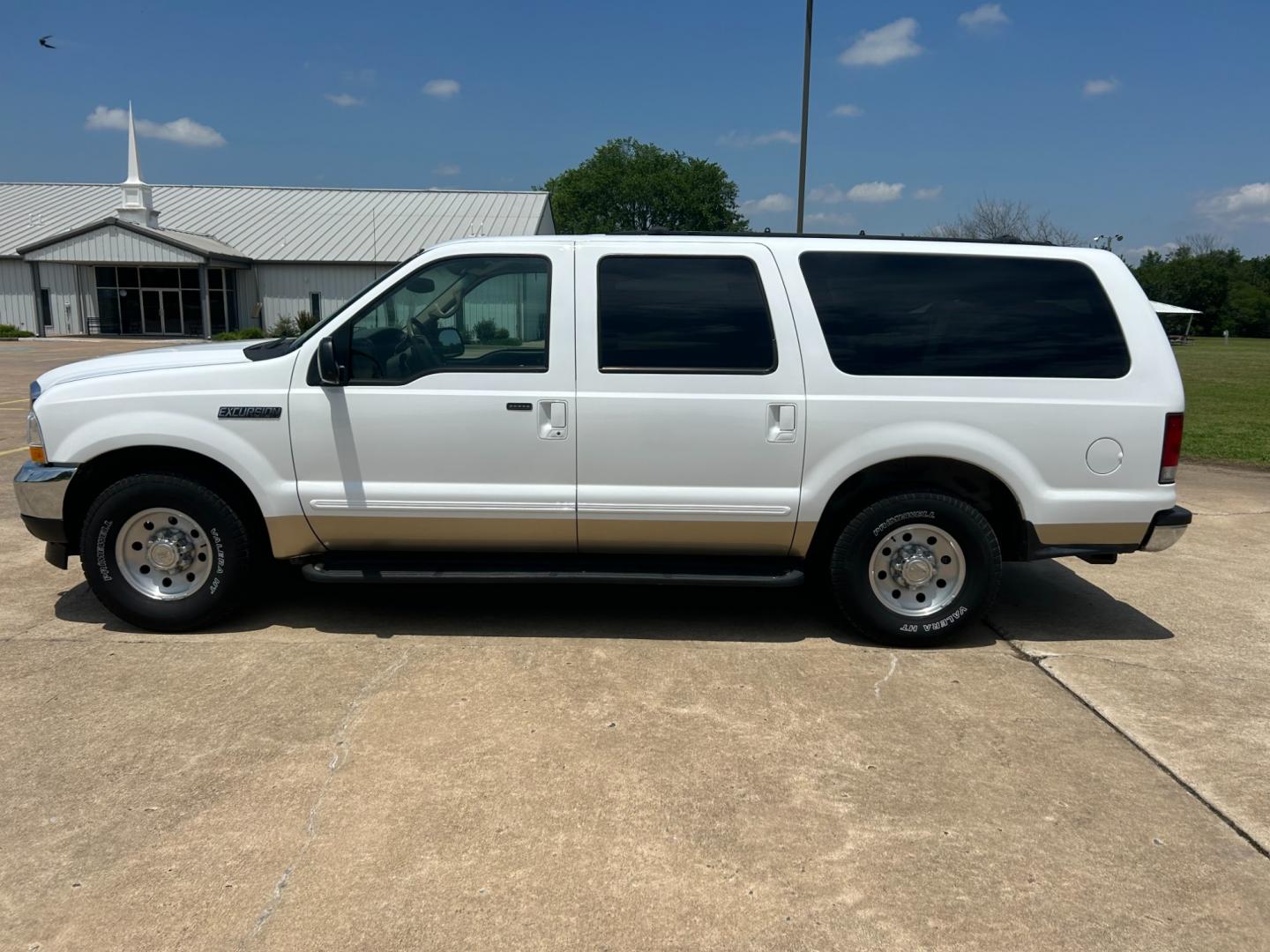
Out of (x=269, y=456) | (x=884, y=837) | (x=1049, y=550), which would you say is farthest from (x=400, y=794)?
(x=1049, y=550)

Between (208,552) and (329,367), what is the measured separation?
1.18 metres

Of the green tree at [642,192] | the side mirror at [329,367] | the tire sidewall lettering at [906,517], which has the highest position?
the green tree at [642,192]

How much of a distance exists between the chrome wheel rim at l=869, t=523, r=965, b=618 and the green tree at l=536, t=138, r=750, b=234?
82.0m

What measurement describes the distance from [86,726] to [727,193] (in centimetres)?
9130

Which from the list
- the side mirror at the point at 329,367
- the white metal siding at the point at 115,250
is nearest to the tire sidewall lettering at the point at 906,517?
the side mirror at the point at 329,367

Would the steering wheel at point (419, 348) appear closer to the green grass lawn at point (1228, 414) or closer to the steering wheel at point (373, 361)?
the steering wheel at point (373, 361)

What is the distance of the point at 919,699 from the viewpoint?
4.33m

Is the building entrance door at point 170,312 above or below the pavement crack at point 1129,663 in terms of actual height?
above

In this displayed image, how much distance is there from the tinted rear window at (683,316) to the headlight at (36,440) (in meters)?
2.78

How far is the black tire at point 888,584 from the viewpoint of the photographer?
4.77 m

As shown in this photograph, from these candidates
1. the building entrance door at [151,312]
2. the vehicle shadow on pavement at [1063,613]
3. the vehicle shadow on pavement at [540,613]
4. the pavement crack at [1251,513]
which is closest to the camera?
the vehicle shadow on pavement at [540,613]

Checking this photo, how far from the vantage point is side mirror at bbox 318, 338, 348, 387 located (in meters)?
4.56

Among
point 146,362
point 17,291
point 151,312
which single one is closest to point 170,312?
point 151,312

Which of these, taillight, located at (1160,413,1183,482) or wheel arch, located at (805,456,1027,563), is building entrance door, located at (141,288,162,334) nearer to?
wheel arch, located at (805,456,1027,563)
